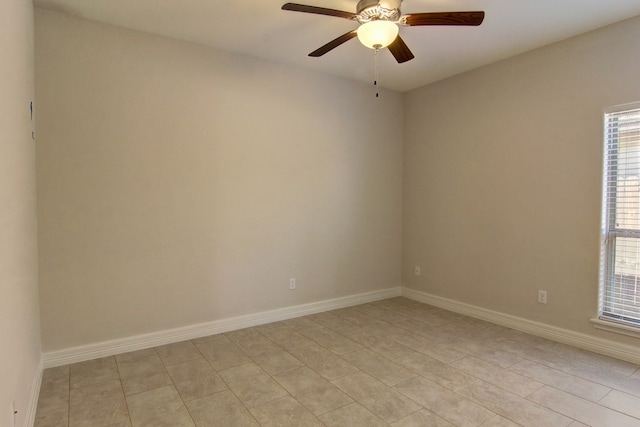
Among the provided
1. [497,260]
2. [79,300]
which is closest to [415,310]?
[497,260]

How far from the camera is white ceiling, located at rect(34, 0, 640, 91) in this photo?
256cm

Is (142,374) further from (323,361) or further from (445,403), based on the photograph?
(445,403)

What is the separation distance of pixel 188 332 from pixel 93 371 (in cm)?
79

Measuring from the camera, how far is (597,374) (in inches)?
101

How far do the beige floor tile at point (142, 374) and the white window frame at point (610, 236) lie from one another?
349 cm

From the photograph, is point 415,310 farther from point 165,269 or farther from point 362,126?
point 165,269

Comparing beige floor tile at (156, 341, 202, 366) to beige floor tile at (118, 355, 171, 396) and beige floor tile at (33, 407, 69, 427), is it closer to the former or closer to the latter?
beige floor tile at (118, 355, 171, 396)

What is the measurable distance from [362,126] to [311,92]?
0.80 m

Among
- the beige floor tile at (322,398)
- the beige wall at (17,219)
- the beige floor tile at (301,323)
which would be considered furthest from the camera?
the beige floor tile at (301,323)

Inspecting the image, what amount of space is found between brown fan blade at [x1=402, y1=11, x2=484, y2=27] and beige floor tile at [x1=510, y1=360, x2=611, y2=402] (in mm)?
2447

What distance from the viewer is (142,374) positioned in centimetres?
258

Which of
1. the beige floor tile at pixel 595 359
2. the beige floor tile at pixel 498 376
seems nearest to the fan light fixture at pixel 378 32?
the beige floor tile at pixel 498 376

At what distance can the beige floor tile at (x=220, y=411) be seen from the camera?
2008 mm

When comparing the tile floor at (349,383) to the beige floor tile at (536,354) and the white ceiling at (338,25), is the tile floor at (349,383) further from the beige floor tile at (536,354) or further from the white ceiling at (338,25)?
the white ceiling at (338,25)
